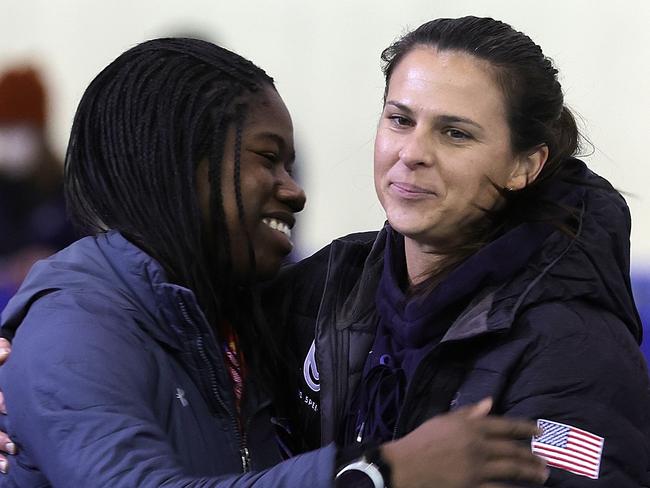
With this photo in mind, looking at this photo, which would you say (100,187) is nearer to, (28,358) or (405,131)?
(28,358)

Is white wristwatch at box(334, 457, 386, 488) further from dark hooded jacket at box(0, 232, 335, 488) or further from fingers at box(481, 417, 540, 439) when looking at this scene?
fingers at box(481, 417, 540, 439)

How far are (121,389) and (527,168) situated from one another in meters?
0.80

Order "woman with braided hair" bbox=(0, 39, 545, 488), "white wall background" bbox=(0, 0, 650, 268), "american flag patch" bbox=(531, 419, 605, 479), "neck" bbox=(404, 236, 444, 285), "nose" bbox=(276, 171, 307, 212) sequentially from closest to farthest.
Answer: "woman with braided hair" bbox=(0, 39, 545, 488), "american flag patch" bbox=(531, 419, 605, 479), "nose" bbox=(276, 171, 307, 212), "neck" bbox=(404, 236, 444, 285), "white wall background" bbox=(0, 0, 650, 268)

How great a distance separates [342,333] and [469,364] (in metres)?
0.33

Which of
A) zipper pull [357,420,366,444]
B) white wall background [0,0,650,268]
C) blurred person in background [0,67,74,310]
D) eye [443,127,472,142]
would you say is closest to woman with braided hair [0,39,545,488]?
zipper pull [357,420,366,444]

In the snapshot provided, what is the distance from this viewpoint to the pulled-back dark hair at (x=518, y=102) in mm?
2018

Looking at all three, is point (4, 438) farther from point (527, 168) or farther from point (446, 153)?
point (527, 168)

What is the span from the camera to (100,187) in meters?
1.89

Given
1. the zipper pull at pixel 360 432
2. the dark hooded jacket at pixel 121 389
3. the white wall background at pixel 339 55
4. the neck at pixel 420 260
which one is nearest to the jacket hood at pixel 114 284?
the dark hooded jacket at pixel 121 389

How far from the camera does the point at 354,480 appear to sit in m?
1.50

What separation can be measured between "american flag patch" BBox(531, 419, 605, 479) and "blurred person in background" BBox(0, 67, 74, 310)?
2.46 metres

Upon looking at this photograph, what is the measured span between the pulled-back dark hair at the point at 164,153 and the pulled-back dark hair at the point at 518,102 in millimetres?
356

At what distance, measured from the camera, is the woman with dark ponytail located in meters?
1.78

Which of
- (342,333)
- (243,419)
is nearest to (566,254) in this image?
(342,333)
